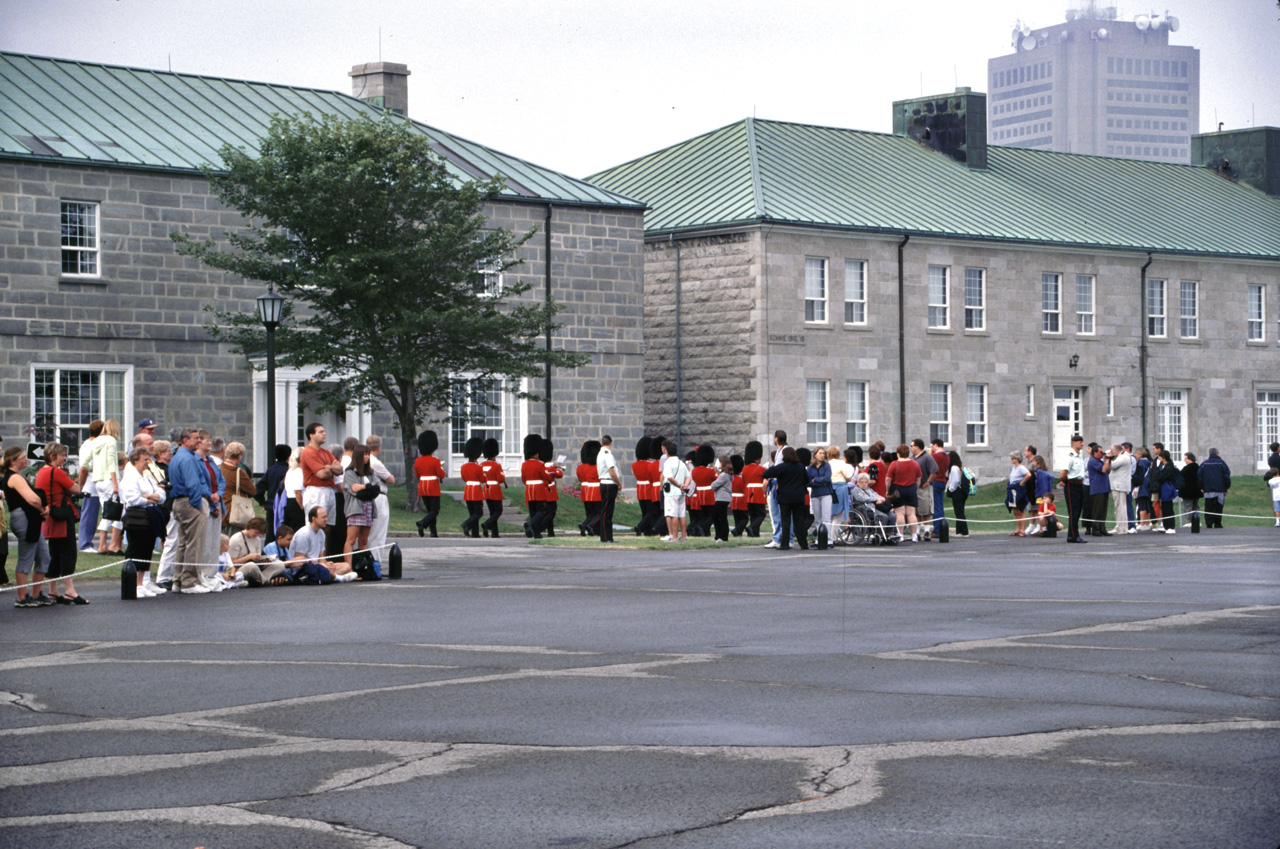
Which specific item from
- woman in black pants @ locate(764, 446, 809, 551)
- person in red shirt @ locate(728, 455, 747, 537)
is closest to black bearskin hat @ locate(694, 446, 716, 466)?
person in red shirt @ locate(728, 455, 747, 537)

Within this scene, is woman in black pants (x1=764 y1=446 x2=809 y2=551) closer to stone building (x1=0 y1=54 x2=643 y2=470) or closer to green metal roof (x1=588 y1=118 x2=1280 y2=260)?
stone building (x1=0 y1=54 x2=643 y2=470)

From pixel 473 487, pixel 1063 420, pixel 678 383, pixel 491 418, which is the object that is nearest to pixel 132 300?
pixel 491 418

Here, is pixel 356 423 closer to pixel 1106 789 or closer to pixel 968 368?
pixel 968 368

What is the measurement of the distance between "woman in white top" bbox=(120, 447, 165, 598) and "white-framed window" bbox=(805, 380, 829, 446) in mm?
27534

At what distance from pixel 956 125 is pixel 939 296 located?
7559 millimetres

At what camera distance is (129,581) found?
17.6 m

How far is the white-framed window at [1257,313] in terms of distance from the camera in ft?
176

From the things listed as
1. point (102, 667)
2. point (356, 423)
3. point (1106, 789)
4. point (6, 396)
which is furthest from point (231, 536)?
point (356, 423)

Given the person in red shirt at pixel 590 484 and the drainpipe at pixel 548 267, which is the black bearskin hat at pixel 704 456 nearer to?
the person in red shirt at pixel 590 484

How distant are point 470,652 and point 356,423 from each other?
27.0 m

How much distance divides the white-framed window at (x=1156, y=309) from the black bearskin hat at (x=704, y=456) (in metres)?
26.9

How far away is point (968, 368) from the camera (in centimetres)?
4716

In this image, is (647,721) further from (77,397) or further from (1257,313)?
(1257,313)

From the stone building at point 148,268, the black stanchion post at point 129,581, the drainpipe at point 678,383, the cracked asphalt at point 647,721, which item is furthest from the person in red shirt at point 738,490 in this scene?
the drainpipe at point 678,383
